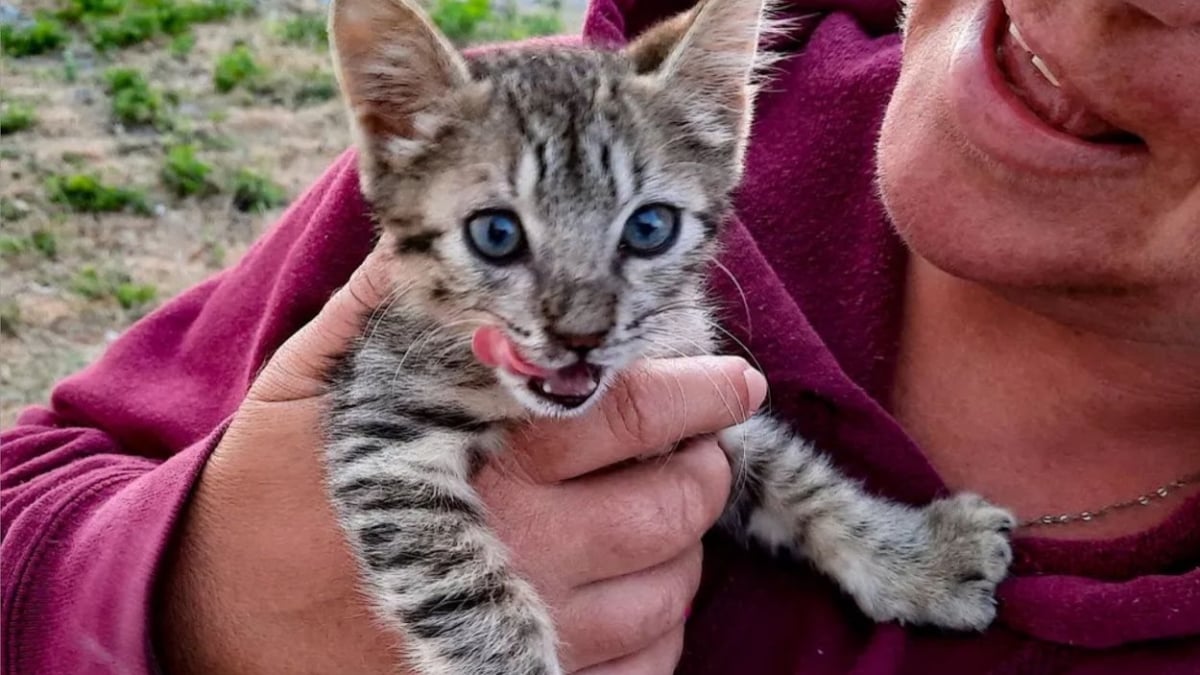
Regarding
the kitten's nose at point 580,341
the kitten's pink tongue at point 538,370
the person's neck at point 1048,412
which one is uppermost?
the kitten's nose at point 580,341

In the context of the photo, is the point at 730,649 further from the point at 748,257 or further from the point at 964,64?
the point at 964,64

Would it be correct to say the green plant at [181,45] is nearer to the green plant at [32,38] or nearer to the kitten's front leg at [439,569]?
the green plant at [32,38]

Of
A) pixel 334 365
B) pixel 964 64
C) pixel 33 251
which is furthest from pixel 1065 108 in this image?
pixel 33 251

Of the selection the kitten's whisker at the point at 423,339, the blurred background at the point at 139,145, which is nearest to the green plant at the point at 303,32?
the blurred background at the point at 139,145

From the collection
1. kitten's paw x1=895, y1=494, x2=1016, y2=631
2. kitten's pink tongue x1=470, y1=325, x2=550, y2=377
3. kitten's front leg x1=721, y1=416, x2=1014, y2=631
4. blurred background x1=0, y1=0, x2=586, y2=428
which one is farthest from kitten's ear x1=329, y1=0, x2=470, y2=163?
blurred background x1=0, y1=0, x2=586, y2=428

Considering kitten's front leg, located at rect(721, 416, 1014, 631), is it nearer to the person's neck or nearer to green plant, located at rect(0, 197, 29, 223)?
the person's neck
